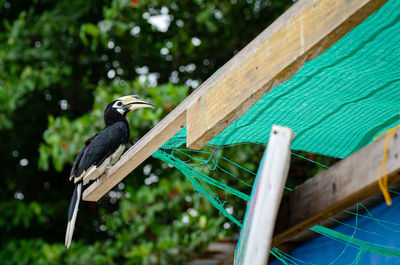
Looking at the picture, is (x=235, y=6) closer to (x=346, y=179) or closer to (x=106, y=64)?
(x=106, y=64)

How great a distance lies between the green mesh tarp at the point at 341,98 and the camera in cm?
156

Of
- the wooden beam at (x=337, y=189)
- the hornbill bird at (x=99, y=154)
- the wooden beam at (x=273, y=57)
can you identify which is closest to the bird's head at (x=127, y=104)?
the hornbill bird at (x=99, y=154)

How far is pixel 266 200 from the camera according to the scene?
127 cm

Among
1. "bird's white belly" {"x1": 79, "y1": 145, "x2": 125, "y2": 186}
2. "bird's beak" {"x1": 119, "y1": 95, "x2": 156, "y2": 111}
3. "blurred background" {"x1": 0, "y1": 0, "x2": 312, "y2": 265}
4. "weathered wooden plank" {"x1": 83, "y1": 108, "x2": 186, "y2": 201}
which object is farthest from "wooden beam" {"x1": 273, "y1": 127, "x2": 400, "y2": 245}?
"blurred background" {"x1": 0, "y1": 0, "x2": 312, "y2": 265}

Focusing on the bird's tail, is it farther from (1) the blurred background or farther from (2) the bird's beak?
(1) the blurred background

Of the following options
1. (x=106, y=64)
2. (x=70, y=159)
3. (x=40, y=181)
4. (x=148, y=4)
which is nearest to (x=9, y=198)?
(x=40, y=181)

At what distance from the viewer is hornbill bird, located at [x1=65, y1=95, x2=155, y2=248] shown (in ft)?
9.86

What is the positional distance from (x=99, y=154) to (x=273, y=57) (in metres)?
1.65

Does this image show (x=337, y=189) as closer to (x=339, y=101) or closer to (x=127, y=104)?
(x=339, y=101)

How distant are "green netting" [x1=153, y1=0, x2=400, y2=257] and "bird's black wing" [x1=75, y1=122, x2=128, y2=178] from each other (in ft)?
2.80

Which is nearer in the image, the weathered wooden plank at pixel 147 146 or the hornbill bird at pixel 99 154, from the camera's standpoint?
the weathered wooden plank at pixel 147 146

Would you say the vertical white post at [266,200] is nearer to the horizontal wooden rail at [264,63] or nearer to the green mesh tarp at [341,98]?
the horizontal wooden rail at [264,63]

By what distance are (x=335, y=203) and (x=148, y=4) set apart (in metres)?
4.24

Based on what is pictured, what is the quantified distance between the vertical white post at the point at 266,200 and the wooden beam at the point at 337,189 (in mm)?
113
